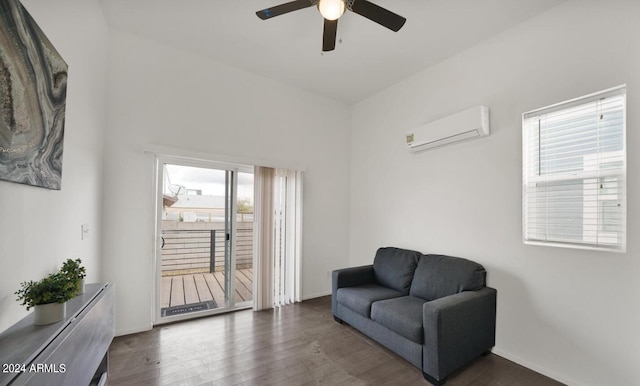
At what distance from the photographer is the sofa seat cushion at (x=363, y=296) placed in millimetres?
2666

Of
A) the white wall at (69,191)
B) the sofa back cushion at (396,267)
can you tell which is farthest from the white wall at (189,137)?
the sofa back cushion at (396,267)

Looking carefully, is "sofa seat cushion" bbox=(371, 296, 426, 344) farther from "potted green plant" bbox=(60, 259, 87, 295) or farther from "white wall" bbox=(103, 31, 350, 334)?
"potted green plant" bbox=(60, 259, 87, 295)

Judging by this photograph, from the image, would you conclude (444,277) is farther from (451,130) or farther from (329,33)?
(329,33)

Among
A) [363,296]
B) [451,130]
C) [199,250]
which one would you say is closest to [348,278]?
[363,296]

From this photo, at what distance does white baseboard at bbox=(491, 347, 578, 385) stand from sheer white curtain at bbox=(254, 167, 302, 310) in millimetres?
2381

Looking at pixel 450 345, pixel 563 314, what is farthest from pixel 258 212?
pixel 563 314

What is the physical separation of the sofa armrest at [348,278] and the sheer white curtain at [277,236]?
0.77m

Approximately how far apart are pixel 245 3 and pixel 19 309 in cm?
259

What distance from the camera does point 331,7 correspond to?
68.4 inches

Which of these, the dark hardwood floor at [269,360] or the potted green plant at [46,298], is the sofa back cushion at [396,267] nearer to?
the dark hardwood floor at [269,360]

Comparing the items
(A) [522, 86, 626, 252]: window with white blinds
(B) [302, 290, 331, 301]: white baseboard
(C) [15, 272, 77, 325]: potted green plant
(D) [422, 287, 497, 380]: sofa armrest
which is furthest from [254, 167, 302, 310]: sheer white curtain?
(A) [522, 86, 626, 252]: window with white blinds

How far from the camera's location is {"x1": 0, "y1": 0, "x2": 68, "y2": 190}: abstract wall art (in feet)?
3.69

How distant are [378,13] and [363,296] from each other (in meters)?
2.55

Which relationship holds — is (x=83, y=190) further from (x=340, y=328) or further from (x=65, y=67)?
(x=340, y=328)
